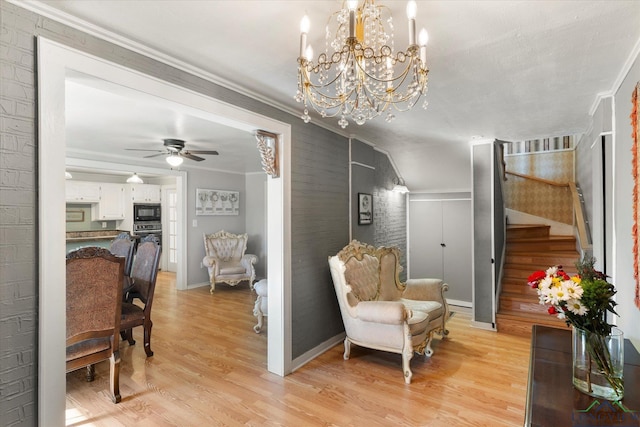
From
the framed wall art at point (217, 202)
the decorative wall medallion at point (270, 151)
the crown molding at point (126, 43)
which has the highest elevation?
the crown molding at point (126, 43)

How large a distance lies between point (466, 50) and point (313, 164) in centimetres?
170

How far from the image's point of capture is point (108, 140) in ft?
13.8

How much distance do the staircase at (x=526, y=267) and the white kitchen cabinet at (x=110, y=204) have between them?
7695 millimetres

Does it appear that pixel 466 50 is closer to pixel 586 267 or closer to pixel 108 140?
pixel 586 267

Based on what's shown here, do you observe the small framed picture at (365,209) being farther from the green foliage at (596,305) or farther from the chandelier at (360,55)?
the green foliage at (596,305)

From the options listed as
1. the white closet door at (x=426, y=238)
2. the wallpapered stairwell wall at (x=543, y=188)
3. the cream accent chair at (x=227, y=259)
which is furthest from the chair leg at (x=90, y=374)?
the wallpapered stairwell wall at (x=543, y=188)

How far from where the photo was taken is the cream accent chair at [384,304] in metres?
2.82

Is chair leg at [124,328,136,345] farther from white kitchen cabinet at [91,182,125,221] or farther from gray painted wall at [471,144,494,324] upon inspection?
white kitchen cabinet at [91,182,125,221]

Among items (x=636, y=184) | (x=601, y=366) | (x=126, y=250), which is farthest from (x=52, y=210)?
(x=126, y=250)

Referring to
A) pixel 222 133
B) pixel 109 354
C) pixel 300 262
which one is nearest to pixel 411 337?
pixel 300 262

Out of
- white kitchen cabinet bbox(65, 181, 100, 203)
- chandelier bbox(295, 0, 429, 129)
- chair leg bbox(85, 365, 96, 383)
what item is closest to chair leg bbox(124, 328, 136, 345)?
chair leg bbox(85, 365, 96, 383)

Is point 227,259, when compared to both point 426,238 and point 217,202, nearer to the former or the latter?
point 217,202

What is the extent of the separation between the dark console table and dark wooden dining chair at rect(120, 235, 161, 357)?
3.15 meters

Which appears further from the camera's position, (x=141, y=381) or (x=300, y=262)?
(x=300, y=262)
